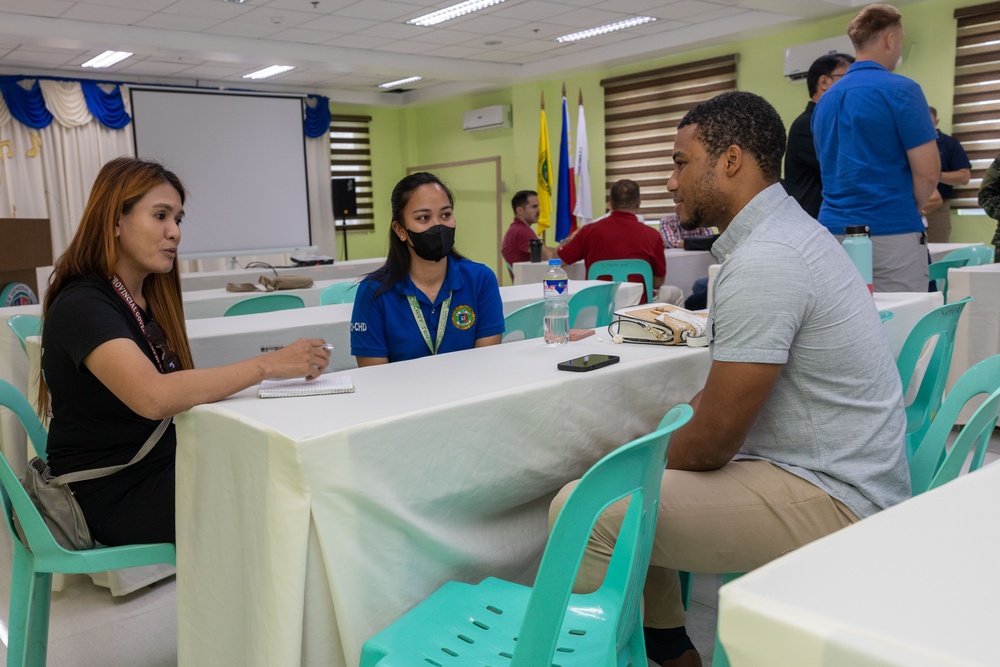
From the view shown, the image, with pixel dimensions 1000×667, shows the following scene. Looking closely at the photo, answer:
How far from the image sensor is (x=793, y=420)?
1.51m

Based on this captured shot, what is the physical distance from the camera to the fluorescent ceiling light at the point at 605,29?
752 centimetres

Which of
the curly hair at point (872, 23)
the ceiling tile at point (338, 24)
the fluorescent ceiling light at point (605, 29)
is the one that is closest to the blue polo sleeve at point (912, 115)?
the curly hair at point (872, 23)

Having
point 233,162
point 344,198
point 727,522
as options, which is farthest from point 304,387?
point 344,198

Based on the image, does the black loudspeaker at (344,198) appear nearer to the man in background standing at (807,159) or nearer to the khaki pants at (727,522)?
the man in background standing at (807,159)

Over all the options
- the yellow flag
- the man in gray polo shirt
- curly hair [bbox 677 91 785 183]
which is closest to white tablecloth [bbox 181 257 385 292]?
the yellow flag

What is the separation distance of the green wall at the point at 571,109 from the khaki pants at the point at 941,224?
0.17m

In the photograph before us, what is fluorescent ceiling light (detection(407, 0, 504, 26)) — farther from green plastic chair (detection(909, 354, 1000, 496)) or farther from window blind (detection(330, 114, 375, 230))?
Result: green plastic chair (detection(909, 354, 1000, 496))

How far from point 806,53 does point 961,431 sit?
6516 mm

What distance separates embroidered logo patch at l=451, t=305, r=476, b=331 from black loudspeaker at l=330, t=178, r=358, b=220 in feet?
29.8

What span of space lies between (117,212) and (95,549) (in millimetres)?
715

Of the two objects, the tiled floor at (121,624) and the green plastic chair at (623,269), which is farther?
the green plastic chair at (623,269)

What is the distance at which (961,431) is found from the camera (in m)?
1.29

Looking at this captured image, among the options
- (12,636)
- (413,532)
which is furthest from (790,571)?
(12,636)

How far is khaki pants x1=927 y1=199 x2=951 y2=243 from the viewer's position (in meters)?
6.37
